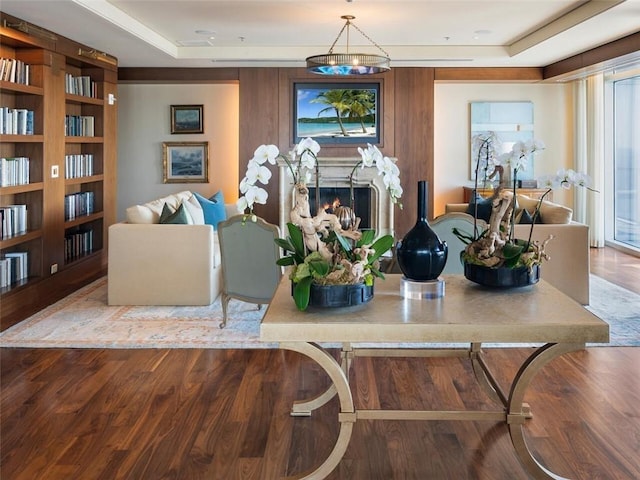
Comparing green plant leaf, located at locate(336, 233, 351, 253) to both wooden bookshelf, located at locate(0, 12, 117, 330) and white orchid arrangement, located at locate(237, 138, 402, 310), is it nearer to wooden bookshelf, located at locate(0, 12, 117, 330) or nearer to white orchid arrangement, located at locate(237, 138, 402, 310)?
white orchid arrangement, located at locate(237, 138, 402, 310)

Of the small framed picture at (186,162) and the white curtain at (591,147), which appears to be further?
the small framed picture at (186,162)

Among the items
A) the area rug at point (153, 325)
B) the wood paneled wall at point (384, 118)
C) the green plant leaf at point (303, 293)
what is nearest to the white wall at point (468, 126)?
the wood paneled wall at point (384, 118)

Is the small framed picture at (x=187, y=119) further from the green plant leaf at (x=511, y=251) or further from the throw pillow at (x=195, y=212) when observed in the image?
the green plant leaf at (x=511, y=251)

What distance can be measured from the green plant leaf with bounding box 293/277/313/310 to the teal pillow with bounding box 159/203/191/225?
11.3 ft

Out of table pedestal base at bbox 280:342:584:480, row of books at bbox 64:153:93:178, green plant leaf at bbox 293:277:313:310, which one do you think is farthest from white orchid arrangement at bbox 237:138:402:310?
row of books at bbox 64:153:93:178

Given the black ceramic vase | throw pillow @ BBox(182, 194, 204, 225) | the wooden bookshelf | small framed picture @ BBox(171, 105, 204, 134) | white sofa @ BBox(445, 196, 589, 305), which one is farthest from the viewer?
small framed picture @ BBox(171, 105, 204, 134)

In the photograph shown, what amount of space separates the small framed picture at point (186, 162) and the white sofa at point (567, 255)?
17.1ft

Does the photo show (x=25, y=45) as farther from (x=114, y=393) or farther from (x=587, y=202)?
(x=587, y=202)

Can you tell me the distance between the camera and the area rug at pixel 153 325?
14.7ft

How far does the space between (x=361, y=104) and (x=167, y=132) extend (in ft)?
9.44

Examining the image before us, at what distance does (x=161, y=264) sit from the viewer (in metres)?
5.49

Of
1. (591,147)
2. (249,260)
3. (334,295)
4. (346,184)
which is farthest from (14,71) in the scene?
(591,147)

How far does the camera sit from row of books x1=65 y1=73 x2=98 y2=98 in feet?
22.4

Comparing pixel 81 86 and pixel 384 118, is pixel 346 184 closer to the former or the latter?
pixel 384 118
